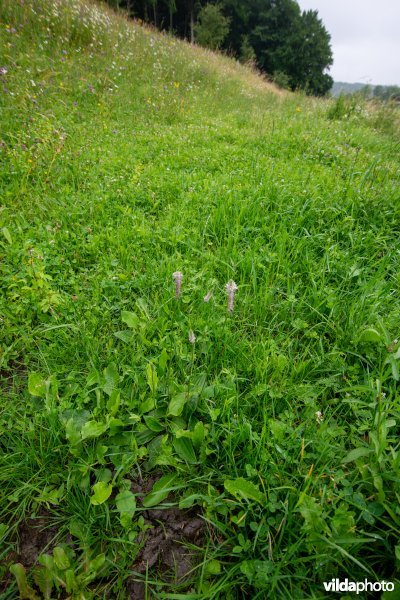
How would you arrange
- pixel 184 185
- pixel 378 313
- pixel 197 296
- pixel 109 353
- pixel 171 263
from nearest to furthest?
pixel 109 353 → pixel 378 313 → pixel 197 296 → pixel 171 263 → pixel 184 185

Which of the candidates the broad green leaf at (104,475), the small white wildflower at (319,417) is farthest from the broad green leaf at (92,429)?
the small white wildflower at (319,417)

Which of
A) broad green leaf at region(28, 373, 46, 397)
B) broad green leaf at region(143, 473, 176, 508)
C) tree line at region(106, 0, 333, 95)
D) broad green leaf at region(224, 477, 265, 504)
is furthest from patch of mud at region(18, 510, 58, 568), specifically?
tree line at region(106, 0, 333, 95)

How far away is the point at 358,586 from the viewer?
1.19 m

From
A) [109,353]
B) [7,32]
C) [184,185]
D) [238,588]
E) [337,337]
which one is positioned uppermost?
[7,32]

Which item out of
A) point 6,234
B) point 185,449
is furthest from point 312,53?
point 185,449

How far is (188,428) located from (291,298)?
46.5 inches

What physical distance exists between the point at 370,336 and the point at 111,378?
1605mm

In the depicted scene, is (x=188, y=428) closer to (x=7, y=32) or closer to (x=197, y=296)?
(x=197, y=296)

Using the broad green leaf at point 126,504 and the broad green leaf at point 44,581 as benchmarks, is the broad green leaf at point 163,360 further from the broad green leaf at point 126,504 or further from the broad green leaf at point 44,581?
the broad green leaf at point 44,581

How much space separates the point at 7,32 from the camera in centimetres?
577

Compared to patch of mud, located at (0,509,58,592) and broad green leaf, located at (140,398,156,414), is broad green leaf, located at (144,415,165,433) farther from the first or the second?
patch of mud, located at (0,509,58,592)

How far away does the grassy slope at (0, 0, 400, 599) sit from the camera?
1.34 m

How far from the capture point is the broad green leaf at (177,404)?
64.8 inches

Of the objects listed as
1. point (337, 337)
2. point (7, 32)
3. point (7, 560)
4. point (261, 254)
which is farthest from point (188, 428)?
point (7, 32)
